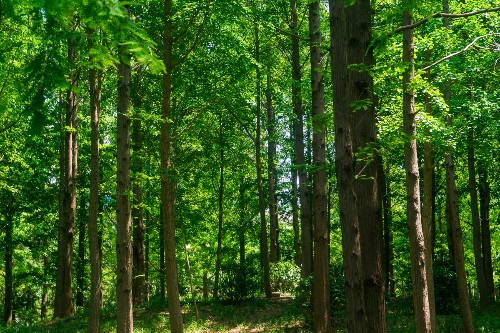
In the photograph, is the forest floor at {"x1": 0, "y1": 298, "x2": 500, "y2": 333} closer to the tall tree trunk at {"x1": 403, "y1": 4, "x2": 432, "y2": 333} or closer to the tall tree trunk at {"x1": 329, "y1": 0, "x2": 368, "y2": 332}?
the tall tree trunk at {"x1": 403, "y1": 4, "x2": 432, "y2": 333}

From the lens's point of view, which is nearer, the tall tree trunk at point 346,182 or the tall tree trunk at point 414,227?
the tall tree trunk at point 346,182

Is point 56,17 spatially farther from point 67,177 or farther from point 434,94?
point 67,177

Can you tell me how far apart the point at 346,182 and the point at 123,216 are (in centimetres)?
568

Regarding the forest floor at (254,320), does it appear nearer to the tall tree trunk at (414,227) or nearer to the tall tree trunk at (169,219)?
the tall tree trunk at (169,219)

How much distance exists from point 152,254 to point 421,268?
27.3m

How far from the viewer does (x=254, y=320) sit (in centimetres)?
1566

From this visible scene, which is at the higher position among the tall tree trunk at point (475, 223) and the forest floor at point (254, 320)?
the tall tree trunk at point (475, 223)

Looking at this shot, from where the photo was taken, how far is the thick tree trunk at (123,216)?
9.38 metres

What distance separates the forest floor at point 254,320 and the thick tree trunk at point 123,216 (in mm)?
4748

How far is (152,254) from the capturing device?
3381cm

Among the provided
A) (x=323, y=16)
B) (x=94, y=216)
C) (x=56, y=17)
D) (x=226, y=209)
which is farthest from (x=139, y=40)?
(x=226, y=209)

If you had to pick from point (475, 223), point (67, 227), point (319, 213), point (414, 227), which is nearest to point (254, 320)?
point (319, 213)

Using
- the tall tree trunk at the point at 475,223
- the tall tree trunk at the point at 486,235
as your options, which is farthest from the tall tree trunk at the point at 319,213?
the tall tree trunk at the point at 486,235

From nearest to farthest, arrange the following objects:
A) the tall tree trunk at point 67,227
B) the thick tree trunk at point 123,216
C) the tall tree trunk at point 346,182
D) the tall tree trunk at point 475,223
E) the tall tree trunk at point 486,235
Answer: the tall tree trunk at point 346,182
the thick tree trunk at point 123,216
the tall tree trunk at point 475,223
the tall tree trunk at point 67,227
the tall tree trunk at point 486,235
